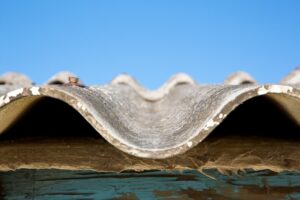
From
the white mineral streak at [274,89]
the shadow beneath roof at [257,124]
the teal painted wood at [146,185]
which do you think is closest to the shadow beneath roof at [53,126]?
the teal painted wood at [146,185]

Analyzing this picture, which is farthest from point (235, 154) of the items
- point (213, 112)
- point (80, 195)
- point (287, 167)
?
point (80, 195)

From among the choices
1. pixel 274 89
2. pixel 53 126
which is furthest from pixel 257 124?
pixel 53 126

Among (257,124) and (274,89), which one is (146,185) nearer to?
(257,124)

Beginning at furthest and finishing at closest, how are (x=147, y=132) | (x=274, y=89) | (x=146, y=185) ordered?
(x=146, y=185) → (x=147, y=132) → (x=274, y=89)

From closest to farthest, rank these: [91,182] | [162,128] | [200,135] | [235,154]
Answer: [200,135] → [235,154] → [162,128] → [91,182]

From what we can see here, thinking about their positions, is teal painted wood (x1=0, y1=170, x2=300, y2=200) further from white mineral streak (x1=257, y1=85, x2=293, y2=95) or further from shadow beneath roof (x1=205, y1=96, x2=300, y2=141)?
white mineral streak (x1=257, y1=85, x2=293, y2=95)

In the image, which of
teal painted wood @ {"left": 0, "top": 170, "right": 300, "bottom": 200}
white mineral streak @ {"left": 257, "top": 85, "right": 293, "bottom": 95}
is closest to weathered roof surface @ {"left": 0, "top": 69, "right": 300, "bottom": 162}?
white mineral streak @ {"left": 257, "top": 85, "right": 293, "bottom": 95}

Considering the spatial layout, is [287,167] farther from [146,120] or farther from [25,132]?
[25,132]

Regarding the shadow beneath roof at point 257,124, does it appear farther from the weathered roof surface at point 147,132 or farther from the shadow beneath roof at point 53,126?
the shadow beneath roof at point 53,126
